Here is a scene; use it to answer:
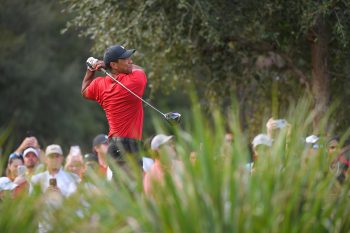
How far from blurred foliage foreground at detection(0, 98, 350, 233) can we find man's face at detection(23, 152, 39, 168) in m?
5.90

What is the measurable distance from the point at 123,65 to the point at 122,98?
0.34m

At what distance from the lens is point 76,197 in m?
6.71

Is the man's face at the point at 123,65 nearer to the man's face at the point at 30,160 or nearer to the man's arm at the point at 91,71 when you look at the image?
the man's arm at the point at 91,71

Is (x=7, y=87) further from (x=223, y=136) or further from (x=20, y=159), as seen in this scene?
(x=223, y=136)

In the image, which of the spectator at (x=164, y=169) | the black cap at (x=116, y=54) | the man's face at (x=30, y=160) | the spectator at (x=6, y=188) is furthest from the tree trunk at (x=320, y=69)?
the spectator at (x=164, y=169)

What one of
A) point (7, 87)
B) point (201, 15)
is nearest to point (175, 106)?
point (7, 87)

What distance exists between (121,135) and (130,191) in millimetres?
3894

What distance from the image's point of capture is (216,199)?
20.6 feet

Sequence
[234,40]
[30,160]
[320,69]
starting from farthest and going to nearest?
[234,40] < [320,69] < [30,160]

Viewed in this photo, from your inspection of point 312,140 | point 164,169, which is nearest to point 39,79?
point 312,140

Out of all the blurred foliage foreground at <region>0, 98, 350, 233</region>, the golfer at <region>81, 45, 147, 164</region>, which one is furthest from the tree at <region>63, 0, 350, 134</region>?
the blurred foliage foreground at <region>0, 98, 350, 233</region>

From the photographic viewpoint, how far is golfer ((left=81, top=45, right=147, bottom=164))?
34.7 feet

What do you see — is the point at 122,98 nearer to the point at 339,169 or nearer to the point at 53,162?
the point at 53,162

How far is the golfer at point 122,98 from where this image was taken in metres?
10.6
